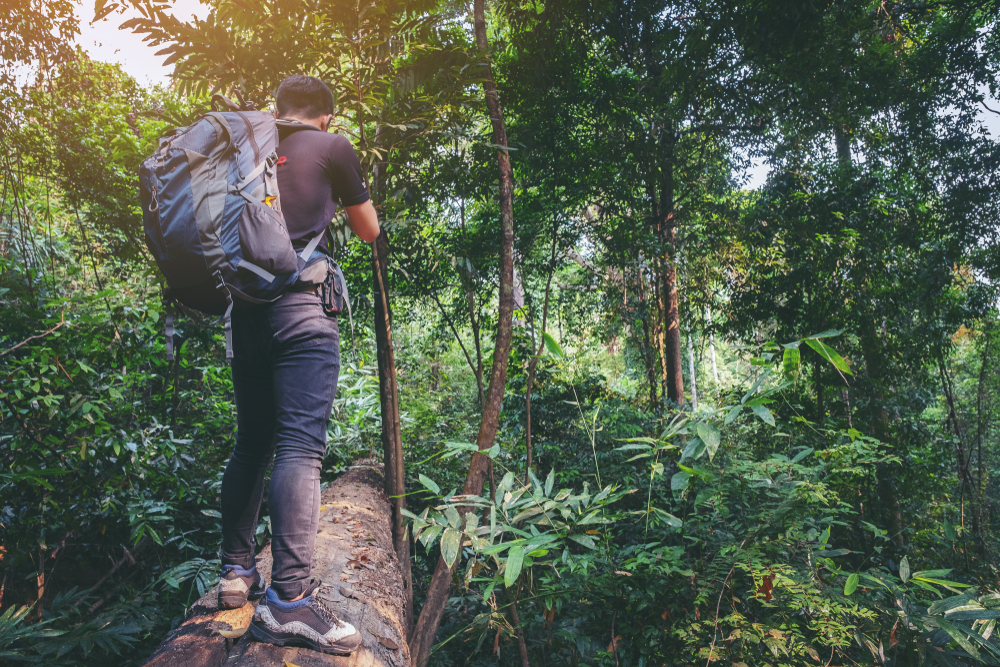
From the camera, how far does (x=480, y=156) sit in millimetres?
4254

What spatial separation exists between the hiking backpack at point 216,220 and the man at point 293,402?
5.3 inches

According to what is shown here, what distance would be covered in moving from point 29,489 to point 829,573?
4251mm

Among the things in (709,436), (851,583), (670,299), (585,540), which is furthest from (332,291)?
(670,299)

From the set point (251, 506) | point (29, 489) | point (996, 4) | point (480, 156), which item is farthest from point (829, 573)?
point (996, 4)

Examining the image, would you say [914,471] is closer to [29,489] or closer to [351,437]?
[351,437]

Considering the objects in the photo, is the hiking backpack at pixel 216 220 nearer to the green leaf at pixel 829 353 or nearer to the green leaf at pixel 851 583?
the green leaf at pixel 829 353

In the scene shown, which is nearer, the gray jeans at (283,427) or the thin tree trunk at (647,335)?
the gray jeans at (283,427)

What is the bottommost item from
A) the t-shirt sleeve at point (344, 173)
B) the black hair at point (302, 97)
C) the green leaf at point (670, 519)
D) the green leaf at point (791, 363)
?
the green leaf at point (670, 519)

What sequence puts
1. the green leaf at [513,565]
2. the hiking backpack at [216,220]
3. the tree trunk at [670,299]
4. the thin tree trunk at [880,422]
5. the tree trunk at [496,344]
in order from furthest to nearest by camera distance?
the tree trunk at [670,299] → the thin tree trunk at [880,422] → the tree trunk at [496,344] → the hiking backpack at [216,220] → the green leaf at [513,565]

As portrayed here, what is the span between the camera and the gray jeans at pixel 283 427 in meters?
1.39

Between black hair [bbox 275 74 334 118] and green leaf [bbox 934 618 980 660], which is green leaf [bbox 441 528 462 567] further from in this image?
black hair [bbox 275 74 334 118]

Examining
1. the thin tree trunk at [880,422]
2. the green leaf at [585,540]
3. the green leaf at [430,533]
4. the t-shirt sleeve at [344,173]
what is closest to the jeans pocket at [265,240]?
the t-shirt sleeve at [344,173]

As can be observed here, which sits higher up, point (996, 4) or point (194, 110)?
point (996, 4)

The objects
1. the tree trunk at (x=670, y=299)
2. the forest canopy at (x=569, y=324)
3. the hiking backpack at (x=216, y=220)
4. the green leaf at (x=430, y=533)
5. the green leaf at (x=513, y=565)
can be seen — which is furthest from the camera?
the tree trunk at (x=670, y=299)
